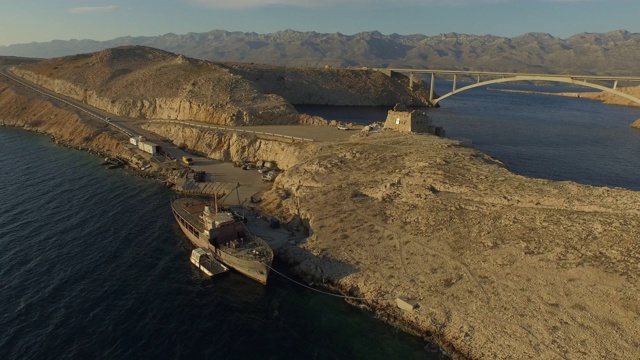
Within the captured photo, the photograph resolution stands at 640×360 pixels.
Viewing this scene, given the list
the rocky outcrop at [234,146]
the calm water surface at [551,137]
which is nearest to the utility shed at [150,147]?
the rocky outcrop at [234,146]

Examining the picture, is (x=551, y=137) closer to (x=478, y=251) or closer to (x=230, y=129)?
(x=478, y=251)

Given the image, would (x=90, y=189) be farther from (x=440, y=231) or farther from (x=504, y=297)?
(x=504, y=297)

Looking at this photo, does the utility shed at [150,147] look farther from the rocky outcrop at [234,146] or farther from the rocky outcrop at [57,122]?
the rocky outcrop at [234,146]

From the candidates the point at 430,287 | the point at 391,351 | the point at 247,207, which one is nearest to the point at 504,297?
the point at 430,287

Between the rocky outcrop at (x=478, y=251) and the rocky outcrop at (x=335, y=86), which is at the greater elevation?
the rocky outcrop at (x=335, y=86)

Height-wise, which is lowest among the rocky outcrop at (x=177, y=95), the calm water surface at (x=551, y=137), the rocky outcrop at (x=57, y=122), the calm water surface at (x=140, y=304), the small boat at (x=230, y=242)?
the calm water surface at (x=140, y=304)

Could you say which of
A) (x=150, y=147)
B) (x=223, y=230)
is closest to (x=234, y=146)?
(x=150, y=147)
